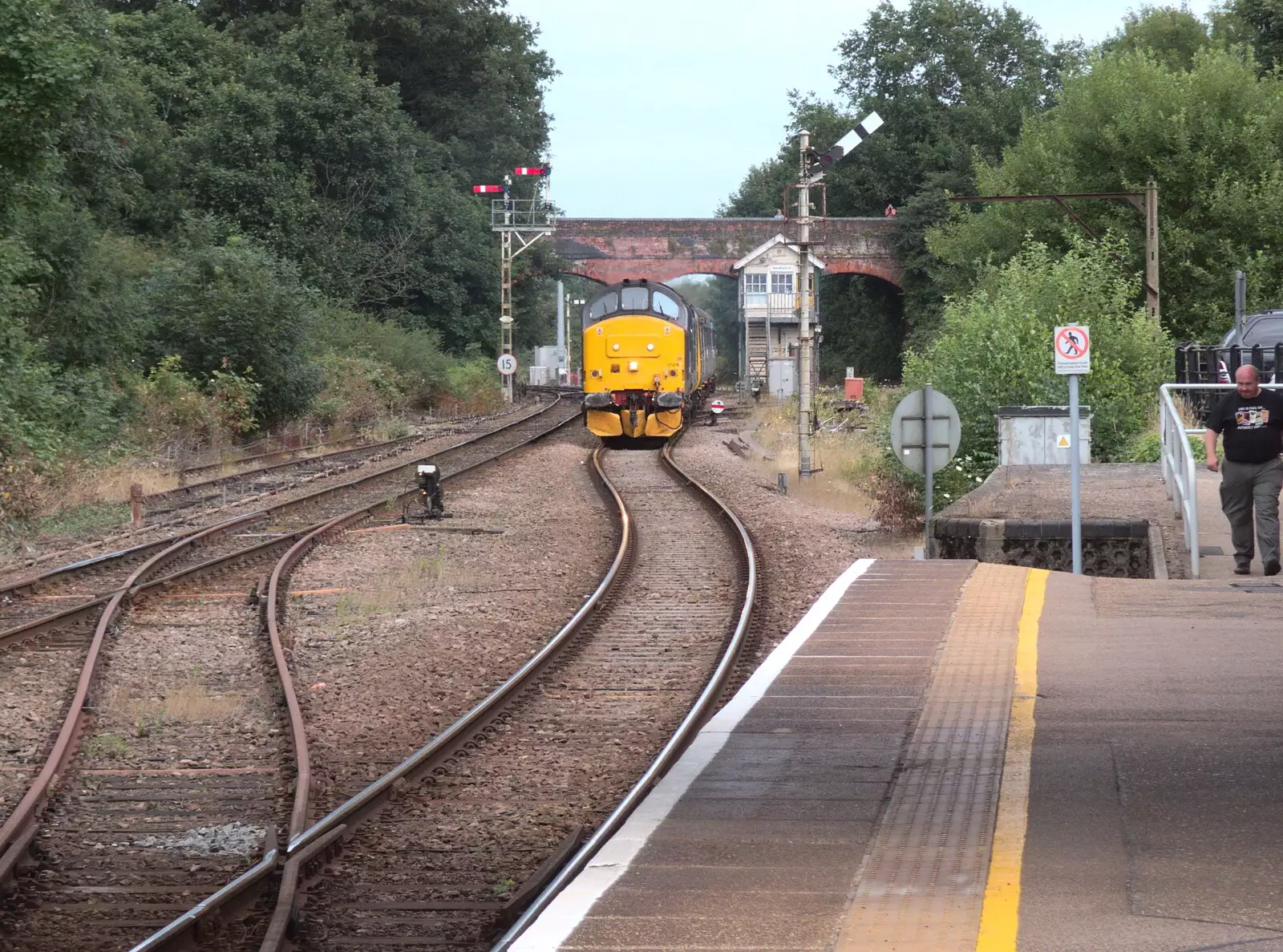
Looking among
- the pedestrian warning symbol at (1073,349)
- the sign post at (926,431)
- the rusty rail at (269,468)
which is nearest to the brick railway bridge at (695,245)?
the rusty rail at (269,468)

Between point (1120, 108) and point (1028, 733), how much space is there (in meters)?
34.3

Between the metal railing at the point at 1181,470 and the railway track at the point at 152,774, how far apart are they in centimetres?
694

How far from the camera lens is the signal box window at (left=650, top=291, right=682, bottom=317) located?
103 feet

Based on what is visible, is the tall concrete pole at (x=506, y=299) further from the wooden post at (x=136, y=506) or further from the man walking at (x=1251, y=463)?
the man walking at (x=1251, y=463)

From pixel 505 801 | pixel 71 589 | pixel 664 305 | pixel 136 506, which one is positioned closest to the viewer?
pixel 505 801

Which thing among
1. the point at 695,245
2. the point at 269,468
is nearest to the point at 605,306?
the point at 269,468

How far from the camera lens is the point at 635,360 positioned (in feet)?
101

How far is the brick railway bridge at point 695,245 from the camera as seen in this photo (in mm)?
66312

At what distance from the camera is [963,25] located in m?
73.7

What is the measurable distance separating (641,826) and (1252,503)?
25.9 ft

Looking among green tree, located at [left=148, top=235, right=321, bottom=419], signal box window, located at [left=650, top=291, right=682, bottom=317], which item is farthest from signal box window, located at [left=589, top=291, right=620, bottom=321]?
green tree, located at [left=148, top=235, right=321, bottom=419]

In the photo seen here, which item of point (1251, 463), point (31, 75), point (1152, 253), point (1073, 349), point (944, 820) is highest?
point (31, 75)

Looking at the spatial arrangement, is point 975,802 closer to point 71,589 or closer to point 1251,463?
point 1251,463

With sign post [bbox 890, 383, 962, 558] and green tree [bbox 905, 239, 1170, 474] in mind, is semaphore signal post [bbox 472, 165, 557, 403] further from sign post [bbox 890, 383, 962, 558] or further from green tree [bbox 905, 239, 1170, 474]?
sign post [bbox 890, 383, 962, 558]
